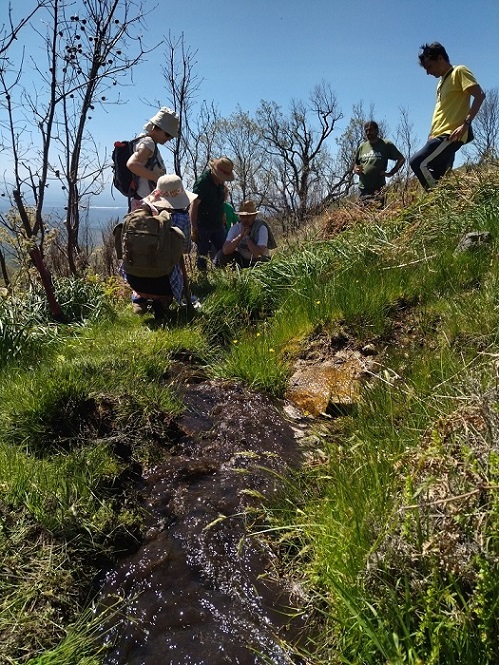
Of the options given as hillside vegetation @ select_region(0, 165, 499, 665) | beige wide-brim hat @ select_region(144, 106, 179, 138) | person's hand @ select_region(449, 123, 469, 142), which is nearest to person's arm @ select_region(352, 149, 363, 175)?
person's hand @ select_region(449, 123, 469, 142)

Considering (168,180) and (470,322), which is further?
(168,180)

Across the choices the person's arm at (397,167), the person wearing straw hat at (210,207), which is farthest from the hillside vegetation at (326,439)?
the person's arm at (397,167)

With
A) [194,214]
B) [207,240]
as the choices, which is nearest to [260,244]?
[207,240]

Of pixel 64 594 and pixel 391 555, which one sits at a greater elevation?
pixel 391 555

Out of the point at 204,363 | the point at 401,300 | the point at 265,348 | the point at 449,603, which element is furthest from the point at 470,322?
the point at 204,363

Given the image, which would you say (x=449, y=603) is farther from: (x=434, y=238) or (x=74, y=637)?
(x=434, y=238)

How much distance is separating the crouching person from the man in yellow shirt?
1.94 m

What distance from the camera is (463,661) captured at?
1.15 m

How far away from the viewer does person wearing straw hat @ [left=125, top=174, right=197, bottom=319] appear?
163 inches

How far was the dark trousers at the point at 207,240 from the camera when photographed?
569cm

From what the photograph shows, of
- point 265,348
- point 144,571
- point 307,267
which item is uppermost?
point 307,267

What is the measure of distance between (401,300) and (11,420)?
9.09 ft

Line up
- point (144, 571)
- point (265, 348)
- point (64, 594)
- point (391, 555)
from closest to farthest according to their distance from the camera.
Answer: point (391, 555), point (64, 594), point (144, 571), point (265, 348)

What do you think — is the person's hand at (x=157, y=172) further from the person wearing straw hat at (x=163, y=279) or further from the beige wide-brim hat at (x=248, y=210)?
the beige wide-brim hat at (x=248, y=210)
